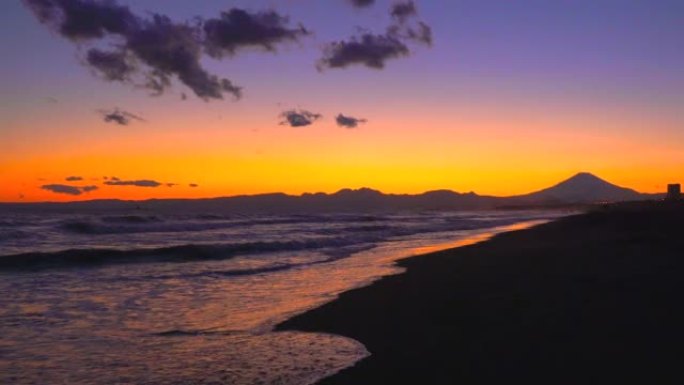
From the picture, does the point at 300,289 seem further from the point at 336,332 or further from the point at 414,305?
the point at 336,332

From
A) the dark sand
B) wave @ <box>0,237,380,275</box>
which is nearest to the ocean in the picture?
wave @ <box>0,237,380,275</box>

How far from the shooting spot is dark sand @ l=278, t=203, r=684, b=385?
7.26 m

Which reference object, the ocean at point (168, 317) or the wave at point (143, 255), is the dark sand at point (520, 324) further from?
the wave at point (143, 255)

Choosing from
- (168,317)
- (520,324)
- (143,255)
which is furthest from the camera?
(143,255)

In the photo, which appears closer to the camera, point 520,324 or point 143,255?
point 520,324

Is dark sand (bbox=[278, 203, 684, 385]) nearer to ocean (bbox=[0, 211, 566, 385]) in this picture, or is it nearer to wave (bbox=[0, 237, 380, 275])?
ocean (bbox=[0, 211, 566, 385])

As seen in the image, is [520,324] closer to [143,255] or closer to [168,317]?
[168,317]

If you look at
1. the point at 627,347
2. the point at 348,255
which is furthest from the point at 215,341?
the point at 348,255

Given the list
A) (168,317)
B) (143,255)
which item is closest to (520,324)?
(168,317)

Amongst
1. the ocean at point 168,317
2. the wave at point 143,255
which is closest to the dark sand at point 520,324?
the ocean at point 168,317

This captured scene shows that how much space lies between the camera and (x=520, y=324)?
32.4 ft

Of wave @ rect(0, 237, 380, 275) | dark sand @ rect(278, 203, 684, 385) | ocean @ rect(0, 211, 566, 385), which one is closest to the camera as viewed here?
dark sand @ rect(278, 203, 684, 385)

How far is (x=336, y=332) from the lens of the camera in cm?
1031

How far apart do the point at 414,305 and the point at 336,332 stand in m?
2.74
